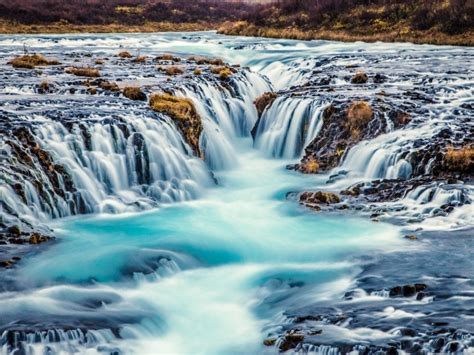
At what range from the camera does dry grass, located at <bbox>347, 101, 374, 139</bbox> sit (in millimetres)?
23375

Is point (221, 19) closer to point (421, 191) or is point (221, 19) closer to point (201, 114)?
point (201, 114)

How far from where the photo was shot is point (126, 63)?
3728 cm

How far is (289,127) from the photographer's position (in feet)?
85.0

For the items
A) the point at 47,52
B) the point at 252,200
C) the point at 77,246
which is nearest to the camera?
the point at 77,246

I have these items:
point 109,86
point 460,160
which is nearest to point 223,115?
point 109,86

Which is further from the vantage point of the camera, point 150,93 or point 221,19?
point 221,19

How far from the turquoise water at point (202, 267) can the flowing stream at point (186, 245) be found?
0.11 feet

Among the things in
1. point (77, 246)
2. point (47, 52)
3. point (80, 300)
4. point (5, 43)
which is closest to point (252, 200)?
point (77, 246)

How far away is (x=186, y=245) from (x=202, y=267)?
1.20m

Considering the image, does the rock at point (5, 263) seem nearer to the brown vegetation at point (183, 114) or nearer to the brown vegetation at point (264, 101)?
the brown vegetation at point (183, 114)

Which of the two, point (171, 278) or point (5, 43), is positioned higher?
point (5, 43)

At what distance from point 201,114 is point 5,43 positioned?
108 ft

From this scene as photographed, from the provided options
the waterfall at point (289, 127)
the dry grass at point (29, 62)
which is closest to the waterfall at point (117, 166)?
the waterfall at point (289, 127)

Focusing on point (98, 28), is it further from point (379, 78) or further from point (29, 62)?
point (379, 78)
